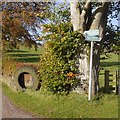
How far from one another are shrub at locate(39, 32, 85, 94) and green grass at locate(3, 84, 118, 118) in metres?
0.36

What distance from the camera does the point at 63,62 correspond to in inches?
328

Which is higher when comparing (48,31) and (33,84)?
(48,31)

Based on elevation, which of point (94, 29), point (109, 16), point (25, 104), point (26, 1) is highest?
point (26, 1)

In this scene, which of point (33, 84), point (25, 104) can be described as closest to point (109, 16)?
point (33, 84)

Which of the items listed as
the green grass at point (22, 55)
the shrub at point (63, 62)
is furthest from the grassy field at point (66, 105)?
the green grass at point (22, 55)

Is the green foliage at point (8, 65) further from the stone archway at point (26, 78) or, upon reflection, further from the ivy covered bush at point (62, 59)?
the ivy covered bush at point (62, 59)

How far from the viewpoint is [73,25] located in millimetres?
8469

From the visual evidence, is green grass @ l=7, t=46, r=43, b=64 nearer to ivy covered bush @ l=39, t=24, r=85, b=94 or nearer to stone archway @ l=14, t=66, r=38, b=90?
stone archway @ l=14, t=66, r=38, b=90

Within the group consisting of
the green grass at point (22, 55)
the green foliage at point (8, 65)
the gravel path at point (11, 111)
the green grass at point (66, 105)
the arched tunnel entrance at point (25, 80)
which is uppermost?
the green grass at point (22, 55)

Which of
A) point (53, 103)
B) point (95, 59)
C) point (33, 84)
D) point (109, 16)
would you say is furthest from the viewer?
point (109, 16)

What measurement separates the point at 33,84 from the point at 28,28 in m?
7.61

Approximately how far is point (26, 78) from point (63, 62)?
186 cm

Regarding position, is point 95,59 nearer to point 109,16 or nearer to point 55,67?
point 55,67

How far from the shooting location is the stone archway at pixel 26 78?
9.05 meters
